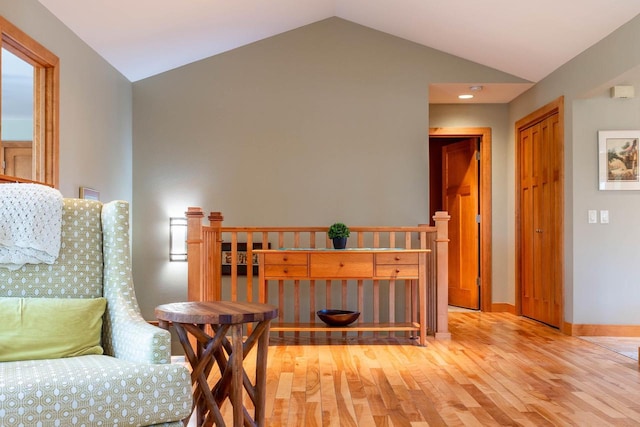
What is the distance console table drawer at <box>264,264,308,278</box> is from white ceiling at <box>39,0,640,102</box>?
220 centimetres

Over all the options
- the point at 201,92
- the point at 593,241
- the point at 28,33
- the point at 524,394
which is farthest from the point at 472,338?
the point at 28,33

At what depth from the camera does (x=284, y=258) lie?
4.64m

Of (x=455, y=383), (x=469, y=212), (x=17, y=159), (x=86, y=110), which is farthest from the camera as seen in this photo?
(x=469, y=212)

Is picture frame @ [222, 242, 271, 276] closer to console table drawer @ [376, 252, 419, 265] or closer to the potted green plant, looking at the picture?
the potted green plant

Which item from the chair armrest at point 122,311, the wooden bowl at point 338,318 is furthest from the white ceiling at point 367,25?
the wooden bowl at point 338,318

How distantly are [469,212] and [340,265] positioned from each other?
2.96 metres

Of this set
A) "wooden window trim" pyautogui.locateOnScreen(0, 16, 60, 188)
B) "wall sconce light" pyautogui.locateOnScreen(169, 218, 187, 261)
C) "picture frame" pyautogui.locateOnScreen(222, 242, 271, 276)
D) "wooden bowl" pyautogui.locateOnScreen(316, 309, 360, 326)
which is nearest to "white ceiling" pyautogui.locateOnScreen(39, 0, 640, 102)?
"wooden window trim" pyautogui.locateOnScreen(0, 16, 60, 188)

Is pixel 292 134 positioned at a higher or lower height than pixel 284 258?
higher

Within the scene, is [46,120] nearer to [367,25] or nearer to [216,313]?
[216,313]

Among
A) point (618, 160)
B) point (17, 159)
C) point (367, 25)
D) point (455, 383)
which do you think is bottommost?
point (455, 383)

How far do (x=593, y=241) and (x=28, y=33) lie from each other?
4662 millimetres

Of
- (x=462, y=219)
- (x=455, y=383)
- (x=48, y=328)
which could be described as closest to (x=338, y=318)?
(x=455, y=383)

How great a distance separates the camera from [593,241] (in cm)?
511

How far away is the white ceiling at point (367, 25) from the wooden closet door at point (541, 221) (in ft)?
2.09
